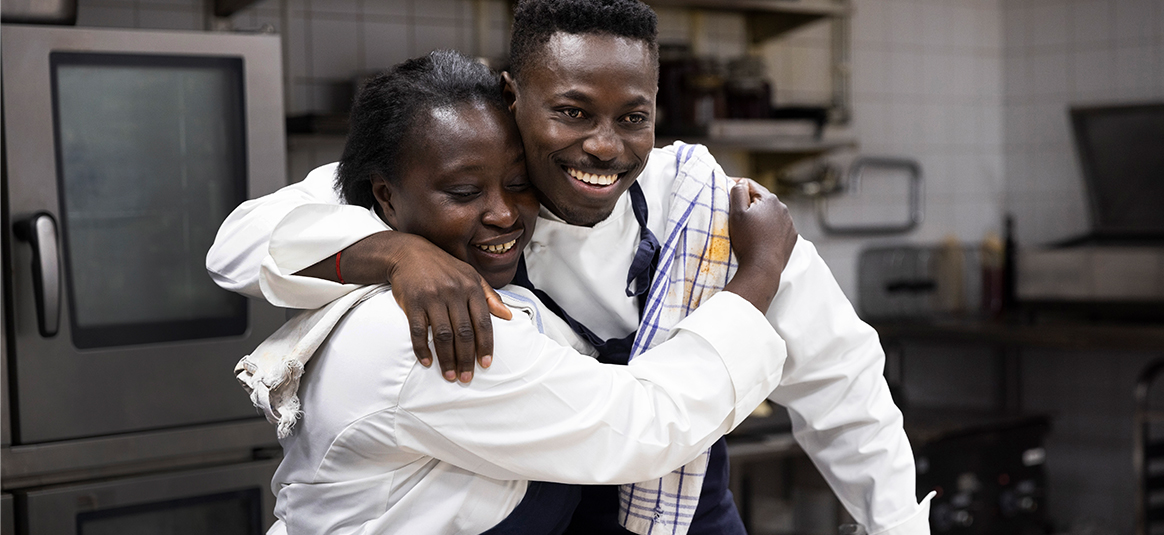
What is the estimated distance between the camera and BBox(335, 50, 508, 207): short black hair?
1.19m

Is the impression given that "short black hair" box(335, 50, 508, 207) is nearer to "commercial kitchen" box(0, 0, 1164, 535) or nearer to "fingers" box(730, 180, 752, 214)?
"fingers" box(730, 180, 752, 214)

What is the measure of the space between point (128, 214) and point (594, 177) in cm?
135

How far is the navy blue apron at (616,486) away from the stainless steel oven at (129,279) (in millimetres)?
1137

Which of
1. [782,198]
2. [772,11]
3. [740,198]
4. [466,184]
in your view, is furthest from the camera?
[782,198]

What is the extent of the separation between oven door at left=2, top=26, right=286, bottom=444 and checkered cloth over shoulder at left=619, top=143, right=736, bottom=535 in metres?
1.24

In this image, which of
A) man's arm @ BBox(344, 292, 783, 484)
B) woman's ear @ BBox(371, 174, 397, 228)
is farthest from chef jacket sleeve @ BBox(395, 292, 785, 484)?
woman's ear @ BBox(371, 174, 397, 228)

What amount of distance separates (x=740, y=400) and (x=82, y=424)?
1515mm

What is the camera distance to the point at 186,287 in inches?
90.2

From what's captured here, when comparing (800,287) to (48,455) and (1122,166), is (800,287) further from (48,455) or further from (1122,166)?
(1122,166)

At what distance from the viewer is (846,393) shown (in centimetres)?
143

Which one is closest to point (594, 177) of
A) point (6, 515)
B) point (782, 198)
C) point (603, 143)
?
point (603, 143)

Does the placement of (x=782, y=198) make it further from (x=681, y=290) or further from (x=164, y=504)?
(x=681, y=290)

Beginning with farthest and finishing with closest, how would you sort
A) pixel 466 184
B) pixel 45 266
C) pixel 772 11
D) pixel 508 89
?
pixel 772 11 < pixel 45 266 < pixel 508 89 < pixel 466 184

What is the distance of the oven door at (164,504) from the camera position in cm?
215
